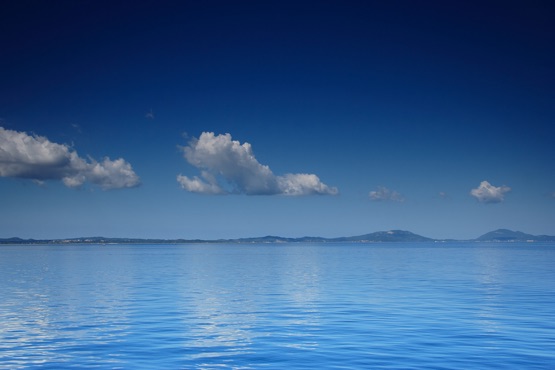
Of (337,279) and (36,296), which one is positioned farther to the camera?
(337,279)

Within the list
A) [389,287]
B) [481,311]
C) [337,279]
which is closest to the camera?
[481,311]

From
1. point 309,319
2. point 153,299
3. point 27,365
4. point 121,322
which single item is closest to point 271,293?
point 153,299

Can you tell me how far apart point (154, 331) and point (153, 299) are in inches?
682

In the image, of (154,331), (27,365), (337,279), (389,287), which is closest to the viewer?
(27,365)

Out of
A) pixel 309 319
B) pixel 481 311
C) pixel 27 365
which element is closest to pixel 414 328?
pixel 309 319

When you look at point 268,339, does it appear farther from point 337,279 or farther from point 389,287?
point 337,279

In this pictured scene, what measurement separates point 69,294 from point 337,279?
33.7 m

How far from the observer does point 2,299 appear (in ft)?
158

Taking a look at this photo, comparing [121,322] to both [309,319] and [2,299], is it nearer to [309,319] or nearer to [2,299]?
[309,319]

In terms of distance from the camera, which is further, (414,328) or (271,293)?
(271,293)

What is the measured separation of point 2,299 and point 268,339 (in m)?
31.2

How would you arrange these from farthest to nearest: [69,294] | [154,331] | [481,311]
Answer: [69,294] → [481,311] → [154,331]

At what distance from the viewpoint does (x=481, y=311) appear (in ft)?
130

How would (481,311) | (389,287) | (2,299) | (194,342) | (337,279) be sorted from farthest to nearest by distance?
(337,279) → (389,287) → (2,299) → (481,311) → (194,342)
